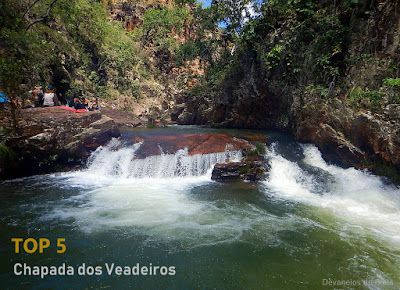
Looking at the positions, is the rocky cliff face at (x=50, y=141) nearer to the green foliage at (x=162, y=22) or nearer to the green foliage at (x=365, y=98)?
the green foliage at (x=365, y=98)

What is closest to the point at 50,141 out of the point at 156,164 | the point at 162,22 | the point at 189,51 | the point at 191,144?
the point at 156,164

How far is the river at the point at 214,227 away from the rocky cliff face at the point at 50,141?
1.87ft

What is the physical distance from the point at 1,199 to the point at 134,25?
125 feet

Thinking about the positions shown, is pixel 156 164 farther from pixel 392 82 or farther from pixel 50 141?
pixel 392 82

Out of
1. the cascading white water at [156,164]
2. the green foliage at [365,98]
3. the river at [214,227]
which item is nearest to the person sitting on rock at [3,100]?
the river at [214,227]

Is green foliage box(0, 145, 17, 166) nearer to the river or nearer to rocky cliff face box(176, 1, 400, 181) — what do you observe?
the river

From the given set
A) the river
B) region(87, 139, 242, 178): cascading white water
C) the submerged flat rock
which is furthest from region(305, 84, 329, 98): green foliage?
region(87, 139, 242, 178): cascading white water

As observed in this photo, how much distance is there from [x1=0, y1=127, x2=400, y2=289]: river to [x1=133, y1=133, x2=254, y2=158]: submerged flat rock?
1.47m

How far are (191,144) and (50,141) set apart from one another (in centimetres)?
593

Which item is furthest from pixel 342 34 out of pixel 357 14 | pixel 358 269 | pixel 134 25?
pixel 134 25

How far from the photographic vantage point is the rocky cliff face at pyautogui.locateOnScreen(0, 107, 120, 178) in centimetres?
830

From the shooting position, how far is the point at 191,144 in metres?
11.0

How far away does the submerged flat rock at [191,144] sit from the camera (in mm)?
10258

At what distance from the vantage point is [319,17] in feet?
30.6
